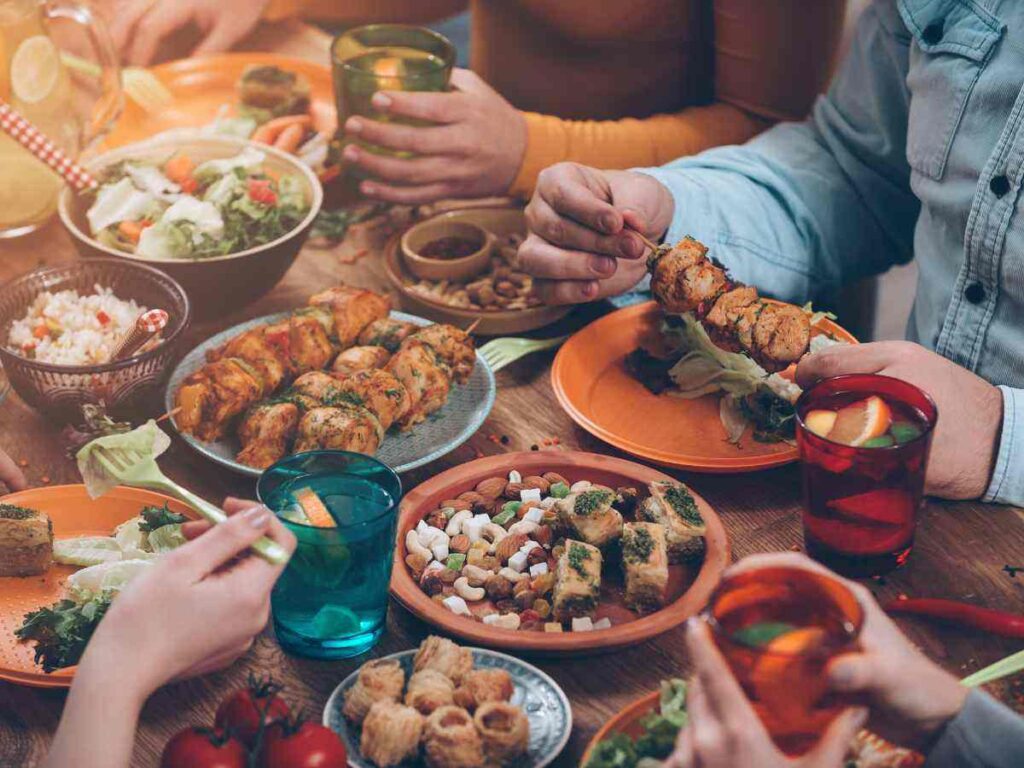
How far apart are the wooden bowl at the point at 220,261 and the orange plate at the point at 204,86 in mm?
533

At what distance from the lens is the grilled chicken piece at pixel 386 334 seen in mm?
2336

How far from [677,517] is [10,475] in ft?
3.74

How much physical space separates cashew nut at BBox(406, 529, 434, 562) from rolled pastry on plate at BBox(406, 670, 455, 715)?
289 mm

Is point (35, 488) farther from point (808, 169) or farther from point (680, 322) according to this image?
point (808, 169)

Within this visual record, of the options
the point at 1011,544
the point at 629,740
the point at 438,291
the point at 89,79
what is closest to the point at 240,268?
the point at 438,291

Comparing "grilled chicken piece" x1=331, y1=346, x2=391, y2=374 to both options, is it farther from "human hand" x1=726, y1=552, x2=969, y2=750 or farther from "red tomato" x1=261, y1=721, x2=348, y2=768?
"human hand" x1=726, y1=552, x2=969, y2=750

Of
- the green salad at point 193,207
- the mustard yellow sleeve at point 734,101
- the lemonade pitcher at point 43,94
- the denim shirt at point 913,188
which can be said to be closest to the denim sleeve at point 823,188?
the denim shirt at point 913,188

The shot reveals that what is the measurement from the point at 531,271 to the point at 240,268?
24.5 inches

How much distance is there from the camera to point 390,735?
1.40m

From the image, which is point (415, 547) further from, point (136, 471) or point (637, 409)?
point (637, 409)

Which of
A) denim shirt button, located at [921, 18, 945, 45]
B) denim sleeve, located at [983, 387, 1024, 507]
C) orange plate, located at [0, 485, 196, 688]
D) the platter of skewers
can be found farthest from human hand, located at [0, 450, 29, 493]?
denim shirt button, located at [921, 18, 945, 45]

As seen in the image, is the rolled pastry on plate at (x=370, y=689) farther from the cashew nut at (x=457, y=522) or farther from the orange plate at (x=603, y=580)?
the cashew nut at (x=457, y=522)

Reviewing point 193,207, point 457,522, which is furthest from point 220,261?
point 457,522

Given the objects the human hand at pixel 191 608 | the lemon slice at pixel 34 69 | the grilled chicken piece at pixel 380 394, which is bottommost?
the grilled chicken piece at pixel 380 394
